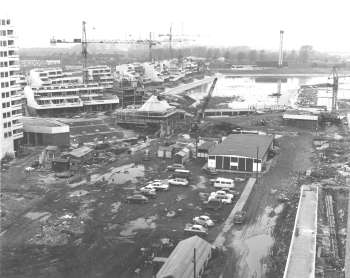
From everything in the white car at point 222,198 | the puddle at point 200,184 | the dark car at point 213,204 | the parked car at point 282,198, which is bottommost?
the puddle at point 200,184

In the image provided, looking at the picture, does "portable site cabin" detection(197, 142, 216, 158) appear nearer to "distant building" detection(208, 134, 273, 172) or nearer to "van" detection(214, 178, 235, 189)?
"distant building" detection(208, 134, 273, 172)

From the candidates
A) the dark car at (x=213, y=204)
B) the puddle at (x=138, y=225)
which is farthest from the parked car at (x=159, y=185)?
the puddle at (x=138, y=225)

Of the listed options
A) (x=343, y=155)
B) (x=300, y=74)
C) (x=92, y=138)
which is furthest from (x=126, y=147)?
(x=300, y=74)

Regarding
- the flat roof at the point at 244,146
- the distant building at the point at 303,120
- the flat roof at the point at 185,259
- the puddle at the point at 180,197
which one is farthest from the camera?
the distant building at the point at 303,120

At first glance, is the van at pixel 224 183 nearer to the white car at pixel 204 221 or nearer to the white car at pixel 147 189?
the white car at pixel 147 189

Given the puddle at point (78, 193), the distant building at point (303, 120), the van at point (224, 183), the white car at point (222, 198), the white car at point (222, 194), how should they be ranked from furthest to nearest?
the distant building at point (303, 120) < the van at point (224, 183) < the puddle at point (78, 193) < the white car at point (222, 194) < the white car at point (222, 198)

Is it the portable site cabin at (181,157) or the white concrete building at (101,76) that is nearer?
the portable site cabin at (181,157)

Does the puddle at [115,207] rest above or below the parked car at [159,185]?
below

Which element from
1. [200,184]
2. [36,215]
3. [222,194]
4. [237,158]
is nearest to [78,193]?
[36,215]
